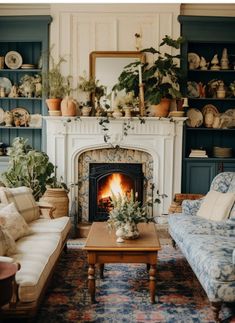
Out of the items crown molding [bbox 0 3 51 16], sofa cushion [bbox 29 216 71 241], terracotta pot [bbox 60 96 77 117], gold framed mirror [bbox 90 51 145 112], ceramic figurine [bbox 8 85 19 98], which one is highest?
crown molding [bbox 0 3 51 16]

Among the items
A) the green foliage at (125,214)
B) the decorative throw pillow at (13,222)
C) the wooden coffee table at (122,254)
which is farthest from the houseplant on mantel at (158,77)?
the wooden coffee table at (122,254)

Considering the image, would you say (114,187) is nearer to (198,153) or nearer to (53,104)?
(198,153)

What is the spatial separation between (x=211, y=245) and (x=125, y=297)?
809mm

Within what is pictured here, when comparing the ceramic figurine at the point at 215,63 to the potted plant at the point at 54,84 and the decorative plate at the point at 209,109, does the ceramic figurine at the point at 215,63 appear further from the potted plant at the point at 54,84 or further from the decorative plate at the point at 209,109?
the potted plant at the point at 54,84

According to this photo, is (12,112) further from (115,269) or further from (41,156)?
(115,269)

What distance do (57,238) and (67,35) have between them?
3.13m

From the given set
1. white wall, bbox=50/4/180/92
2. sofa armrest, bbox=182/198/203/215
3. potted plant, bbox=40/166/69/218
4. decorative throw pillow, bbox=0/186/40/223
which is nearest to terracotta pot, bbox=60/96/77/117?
white wall, bbox=50/4/180/92

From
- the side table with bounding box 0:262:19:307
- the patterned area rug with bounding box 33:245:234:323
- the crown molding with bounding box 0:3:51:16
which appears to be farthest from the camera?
the crown molding with bounding box 0:3:51:16

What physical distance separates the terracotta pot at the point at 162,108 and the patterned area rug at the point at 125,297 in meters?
2.20

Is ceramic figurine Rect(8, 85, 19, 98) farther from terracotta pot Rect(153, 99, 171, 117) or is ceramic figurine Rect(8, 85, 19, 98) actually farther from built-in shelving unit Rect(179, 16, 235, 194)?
built-in shelving unit Rect(179, 16, 235, 194)

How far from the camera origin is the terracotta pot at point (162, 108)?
218 inches

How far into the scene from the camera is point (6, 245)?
120 inches

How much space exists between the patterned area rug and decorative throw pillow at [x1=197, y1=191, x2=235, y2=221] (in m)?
0.58

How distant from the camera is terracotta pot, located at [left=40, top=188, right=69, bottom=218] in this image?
5203 millimetres
